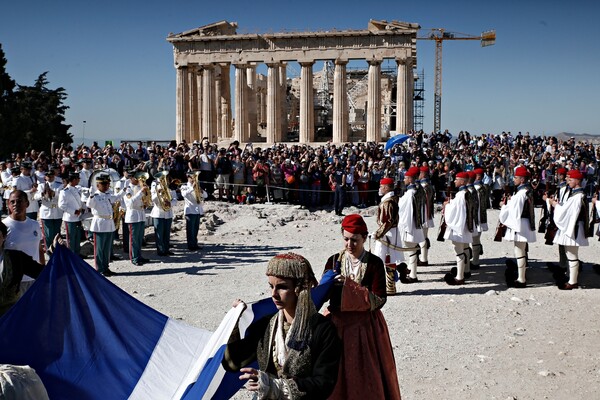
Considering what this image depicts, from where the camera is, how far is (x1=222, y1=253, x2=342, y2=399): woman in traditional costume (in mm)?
3281

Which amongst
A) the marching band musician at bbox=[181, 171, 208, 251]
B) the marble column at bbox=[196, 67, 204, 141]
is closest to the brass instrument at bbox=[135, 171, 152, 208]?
the marching band musician at bbox=[181, 171, 208, 251]

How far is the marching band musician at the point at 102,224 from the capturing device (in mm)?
12055

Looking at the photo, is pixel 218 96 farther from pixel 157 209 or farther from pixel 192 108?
pixel 157 209

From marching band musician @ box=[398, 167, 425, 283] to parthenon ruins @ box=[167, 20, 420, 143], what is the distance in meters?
33.2

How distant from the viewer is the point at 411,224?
37.2 ft

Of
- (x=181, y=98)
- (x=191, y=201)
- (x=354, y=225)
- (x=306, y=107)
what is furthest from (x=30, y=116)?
(x=354, y=225)

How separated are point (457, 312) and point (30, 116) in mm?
46473

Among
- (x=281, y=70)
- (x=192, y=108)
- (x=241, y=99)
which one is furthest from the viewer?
(x=281, y=70)

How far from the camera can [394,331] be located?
8.41 metres

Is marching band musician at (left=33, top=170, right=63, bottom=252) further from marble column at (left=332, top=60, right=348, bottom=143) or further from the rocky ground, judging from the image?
marble column at (left=332, top=60, right=348, bottom=143)

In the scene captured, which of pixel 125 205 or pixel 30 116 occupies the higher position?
pixel 30 116

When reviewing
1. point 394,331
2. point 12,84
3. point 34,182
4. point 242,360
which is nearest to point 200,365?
point 242,360

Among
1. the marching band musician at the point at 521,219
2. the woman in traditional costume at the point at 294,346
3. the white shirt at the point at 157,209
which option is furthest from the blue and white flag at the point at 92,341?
the white shirt at the point at 157,209

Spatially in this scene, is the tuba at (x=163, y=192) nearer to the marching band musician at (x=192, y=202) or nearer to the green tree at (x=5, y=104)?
the marching band musician at (x=192, y=202)
